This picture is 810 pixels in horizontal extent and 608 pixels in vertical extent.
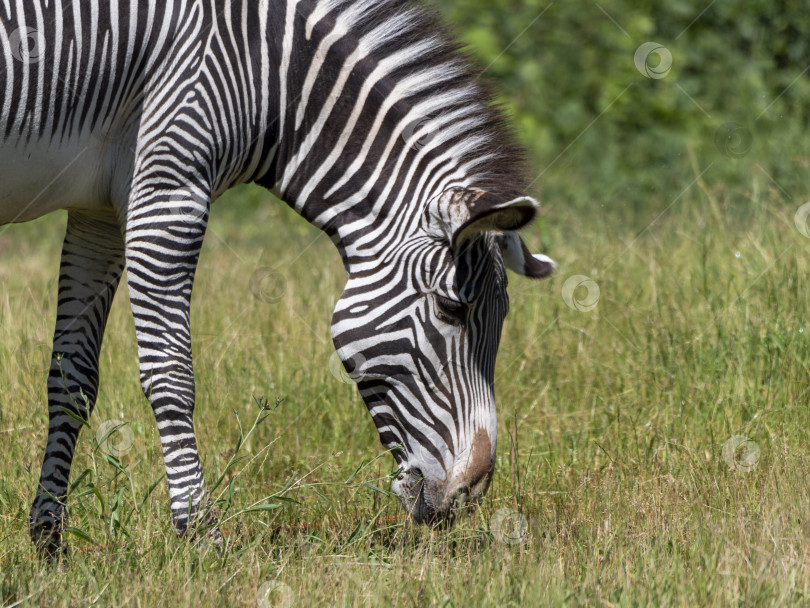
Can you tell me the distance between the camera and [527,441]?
5211 millimetres

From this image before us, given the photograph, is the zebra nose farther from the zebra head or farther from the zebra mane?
the zebra mane

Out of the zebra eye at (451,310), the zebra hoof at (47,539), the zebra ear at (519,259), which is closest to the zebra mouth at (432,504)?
the zebra eye at (451,310)

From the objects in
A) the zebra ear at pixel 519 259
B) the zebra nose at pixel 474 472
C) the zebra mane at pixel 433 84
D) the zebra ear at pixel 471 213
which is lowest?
the zebra nose at pixel 474 472

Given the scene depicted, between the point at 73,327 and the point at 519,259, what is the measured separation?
6.20 ft

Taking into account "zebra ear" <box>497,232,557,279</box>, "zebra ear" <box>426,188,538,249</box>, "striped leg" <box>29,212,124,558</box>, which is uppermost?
"zebra ear" <box>426,188,538,249</box>

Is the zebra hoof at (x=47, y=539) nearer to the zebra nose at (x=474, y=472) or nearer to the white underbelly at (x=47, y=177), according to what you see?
the white underbelly at (x=47, y=177)

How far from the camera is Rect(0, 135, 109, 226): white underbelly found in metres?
3.48

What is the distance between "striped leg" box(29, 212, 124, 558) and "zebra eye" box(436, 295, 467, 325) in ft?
4.60

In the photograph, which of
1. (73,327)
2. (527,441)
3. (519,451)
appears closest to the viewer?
(73,327)

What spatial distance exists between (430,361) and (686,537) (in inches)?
47.2

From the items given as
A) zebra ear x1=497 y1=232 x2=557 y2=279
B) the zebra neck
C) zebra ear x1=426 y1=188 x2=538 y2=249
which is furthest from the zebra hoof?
zebra ear x1=497 y1=232 x2=557 y2=279

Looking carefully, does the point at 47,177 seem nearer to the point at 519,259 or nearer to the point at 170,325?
the point at 170,325

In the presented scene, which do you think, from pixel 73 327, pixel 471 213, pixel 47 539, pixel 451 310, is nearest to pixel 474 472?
pixel 451 310

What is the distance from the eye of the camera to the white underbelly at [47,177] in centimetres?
348
